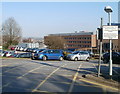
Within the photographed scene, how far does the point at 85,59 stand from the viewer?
2831 centimetres

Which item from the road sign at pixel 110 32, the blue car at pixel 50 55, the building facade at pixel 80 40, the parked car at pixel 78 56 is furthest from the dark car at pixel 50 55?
the building facade at pixel 80 40

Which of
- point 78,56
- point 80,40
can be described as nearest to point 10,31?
point 78,56

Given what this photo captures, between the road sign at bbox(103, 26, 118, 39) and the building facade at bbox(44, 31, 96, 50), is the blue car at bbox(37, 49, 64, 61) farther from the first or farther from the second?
the building facade at bbox(44, 31, 96, 50)

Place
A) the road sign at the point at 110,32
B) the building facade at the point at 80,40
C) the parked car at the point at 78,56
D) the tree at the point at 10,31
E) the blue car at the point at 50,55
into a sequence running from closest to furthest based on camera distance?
1. the road sign at the point at 110,32
2. the blue car at the point at 50,55
3. the parked car at the point at 78,56
4. the tree at the point at 10,31
5. the building facade at the point at 80,40

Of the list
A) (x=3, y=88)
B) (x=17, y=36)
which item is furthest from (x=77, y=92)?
(x=17, y=36)

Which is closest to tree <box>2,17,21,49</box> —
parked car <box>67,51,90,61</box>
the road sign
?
parked car <box>67,51,90,61</box>

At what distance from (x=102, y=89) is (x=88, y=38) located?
117 m

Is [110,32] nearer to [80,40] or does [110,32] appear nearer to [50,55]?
[50,55]

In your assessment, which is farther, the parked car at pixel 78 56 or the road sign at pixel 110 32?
the parked car at pixel 78 56

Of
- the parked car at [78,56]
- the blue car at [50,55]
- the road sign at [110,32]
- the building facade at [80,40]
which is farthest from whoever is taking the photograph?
the building facade at [80,40]

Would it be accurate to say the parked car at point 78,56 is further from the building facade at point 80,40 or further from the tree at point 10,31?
the building facade at point 80,40

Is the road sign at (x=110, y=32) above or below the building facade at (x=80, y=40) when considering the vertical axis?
below

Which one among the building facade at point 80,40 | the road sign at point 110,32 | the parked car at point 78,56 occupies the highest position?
the building facade at point 80,40

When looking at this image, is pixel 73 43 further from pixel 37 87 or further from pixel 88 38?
pixel 37 87
